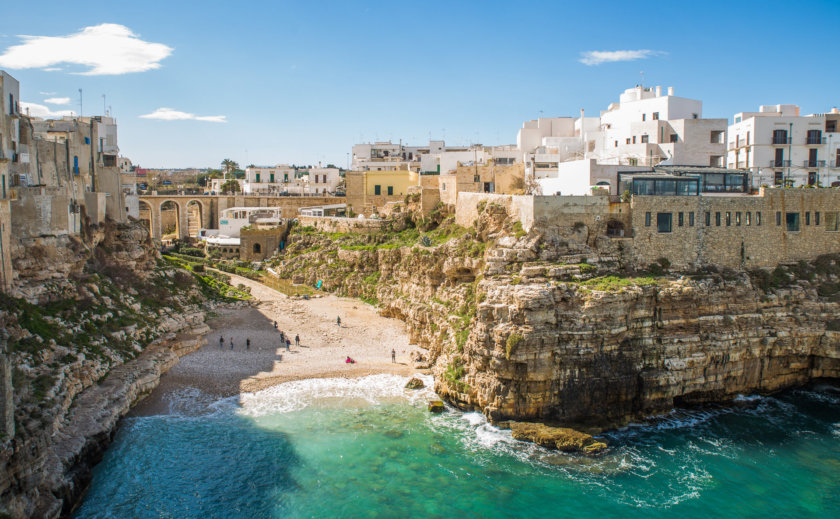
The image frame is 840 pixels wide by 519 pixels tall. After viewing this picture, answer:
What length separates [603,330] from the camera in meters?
25.5

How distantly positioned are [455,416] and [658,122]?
24142mm

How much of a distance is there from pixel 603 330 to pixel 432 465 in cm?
887

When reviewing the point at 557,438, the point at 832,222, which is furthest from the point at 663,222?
the point at 557,438

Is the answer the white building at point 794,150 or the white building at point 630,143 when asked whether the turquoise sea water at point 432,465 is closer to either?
the white building at point 630,143

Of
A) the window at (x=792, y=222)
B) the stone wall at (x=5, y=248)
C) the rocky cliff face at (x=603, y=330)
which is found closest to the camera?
the rocky cliff face at (x=603, y=330)

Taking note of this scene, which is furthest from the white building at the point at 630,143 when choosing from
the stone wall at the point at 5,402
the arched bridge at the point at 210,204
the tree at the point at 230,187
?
the tree at the point at 230,187

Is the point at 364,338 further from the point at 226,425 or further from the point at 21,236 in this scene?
the point at 21,236

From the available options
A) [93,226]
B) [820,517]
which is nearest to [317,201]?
[93,226]

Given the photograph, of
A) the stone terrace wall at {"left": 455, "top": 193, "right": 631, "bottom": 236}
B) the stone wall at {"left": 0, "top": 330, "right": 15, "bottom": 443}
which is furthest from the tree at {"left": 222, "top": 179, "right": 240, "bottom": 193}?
the stone wall at {"left": 0, "top": 330, "right": 15, "bottom": 443}

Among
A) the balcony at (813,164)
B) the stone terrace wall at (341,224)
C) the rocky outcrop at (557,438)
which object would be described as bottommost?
the rocky outcrop at (557,438)

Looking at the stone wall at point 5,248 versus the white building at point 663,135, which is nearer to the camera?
the stone wall at point 5,248

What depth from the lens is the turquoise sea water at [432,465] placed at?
20156 millimetres

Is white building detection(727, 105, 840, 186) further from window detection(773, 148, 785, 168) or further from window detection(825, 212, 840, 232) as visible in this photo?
window detection(825, 212, 840, 232)

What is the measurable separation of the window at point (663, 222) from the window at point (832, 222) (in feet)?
31.2
